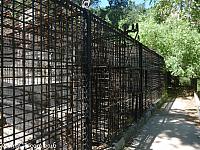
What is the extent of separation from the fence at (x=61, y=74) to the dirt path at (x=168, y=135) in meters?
0.67

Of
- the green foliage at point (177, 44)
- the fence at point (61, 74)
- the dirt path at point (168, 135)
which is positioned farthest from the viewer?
the green foliage at point (177, 44)

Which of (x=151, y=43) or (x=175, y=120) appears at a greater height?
(x=151, y=43)

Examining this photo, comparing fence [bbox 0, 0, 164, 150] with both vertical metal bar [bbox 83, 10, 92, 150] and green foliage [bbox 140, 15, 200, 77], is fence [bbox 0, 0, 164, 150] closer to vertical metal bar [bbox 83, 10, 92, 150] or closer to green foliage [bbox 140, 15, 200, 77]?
vertical metal bar [bbox 83, 10, 92, 150]

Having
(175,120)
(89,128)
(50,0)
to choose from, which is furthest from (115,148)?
(175,120)

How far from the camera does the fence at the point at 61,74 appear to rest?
3.18 meters

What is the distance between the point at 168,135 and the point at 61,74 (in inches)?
201

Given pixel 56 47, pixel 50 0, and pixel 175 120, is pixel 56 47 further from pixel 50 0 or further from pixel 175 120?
pixel 175 120

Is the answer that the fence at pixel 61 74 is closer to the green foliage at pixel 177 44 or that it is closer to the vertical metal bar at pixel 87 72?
the vertical metal bar at pixel 87 72

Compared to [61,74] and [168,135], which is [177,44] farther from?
[61,74]

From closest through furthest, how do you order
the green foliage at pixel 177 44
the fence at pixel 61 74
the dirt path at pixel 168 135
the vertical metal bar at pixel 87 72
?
the fence at pixel 61 74 → the vertical metal bar at pixel 87 72 → the dirt path at pixel 168 135 → the green foliage at pixel 177 44

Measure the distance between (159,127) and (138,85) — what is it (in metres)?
1.36

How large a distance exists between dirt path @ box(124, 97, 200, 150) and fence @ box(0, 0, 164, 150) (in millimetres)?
672

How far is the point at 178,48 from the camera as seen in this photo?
20.4 m

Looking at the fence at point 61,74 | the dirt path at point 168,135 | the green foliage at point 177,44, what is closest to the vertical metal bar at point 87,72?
the fence at point 61,74
